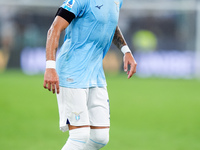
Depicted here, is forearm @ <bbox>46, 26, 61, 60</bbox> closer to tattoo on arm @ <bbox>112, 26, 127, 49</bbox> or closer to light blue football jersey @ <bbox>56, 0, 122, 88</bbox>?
light blue football jersey @ <bbox>56, 0, 122, 88</bbox>

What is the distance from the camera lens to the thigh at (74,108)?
480 cm

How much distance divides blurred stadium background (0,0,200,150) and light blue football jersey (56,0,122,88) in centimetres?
267

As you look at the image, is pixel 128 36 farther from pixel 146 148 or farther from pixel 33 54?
pixel 146 148

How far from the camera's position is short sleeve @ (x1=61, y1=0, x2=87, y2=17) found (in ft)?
15.1

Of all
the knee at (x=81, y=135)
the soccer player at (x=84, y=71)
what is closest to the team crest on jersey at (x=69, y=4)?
the soccer player at (x=84, y=71)

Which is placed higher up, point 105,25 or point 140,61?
point 105,25

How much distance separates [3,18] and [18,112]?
48.5 ft

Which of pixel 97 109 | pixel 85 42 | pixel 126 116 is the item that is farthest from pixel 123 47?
pixel 126 116

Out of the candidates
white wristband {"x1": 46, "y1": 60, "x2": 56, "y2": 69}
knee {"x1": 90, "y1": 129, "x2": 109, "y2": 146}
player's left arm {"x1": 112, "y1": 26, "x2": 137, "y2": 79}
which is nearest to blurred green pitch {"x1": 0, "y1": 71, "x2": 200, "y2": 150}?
player's left arm {"x1": 112, "y1": 26, "x2": 137, "y2": 79}

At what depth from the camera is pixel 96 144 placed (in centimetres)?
502

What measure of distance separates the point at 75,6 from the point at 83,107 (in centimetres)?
99

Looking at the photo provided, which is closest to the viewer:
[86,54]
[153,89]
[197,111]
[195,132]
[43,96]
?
[86,54]

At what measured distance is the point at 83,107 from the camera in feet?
15.8

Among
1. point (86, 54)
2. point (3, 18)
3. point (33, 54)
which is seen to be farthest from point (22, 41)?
point (86, 54)
